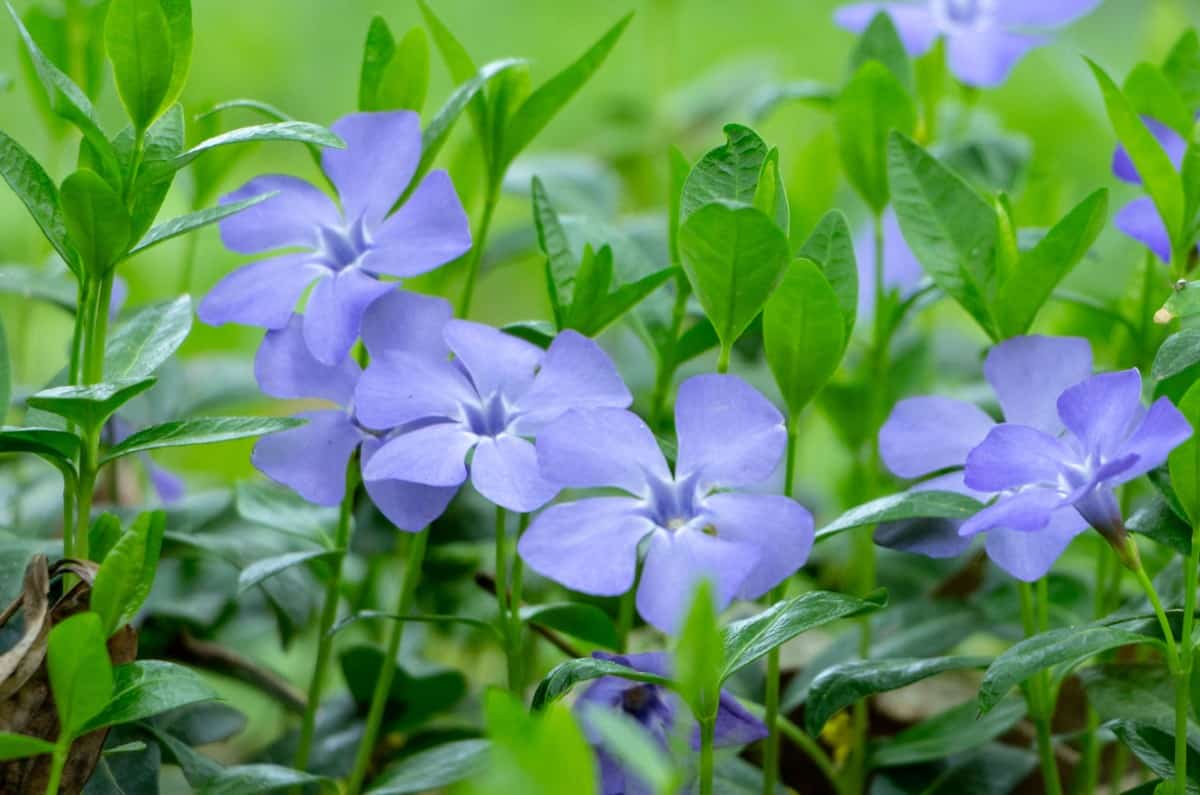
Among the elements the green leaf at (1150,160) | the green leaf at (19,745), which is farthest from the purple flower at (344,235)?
the green leaf at (1150,160)

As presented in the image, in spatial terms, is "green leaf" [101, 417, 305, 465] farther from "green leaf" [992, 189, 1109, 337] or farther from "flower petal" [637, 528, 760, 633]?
"green leaf" [992, 189, 1109, 337]

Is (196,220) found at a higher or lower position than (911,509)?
higher

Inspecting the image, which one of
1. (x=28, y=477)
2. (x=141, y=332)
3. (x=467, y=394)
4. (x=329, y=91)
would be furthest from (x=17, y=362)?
(x=329, y=91)

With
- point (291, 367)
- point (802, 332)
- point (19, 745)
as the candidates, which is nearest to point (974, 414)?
point (802, 332)

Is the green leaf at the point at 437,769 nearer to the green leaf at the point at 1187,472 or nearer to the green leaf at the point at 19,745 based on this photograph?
the green leaf at the point at 19,745

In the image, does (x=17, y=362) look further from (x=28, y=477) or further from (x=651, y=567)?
(x=651, y=567)

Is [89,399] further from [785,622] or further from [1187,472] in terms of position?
[1187,472]

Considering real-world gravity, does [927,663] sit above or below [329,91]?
below
